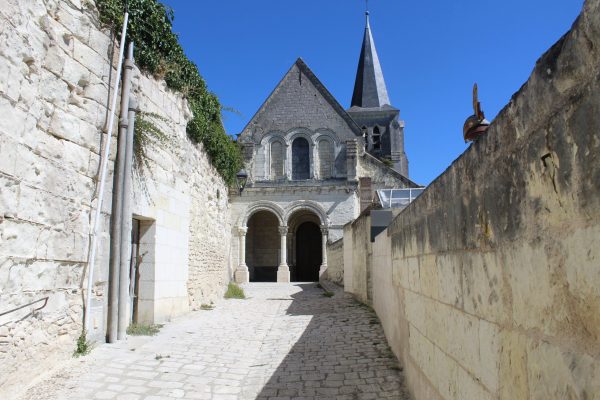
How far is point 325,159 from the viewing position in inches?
945

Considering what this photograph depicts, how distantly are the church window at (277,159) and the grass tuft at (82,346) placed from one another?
1881 cm

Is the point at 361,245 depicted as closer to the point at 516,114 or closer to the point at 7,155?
the point at 7,155

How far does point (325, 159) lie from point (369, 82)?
15.9m

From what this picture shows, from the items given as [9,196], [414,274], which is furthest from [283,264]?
[414,274]

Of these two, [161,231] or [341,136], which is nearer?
[161,231]

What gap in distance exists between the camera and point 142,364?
523 centimetres

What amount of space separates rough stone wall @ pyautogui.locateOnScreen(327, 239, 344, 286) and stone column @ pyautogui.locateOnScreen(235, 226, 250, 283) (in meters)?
4.40

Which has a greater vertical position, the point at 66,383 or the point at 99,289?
the point at 99,289

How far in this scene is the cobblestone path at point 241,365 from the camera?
14.6ft

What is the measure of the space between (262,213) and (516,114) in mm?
23882

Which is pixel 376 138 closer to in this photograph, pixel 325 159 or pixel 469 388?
pixel 325 159

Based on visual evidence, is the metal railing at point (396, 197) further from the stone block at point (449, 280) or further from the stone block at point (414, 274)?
the stone block at point (449, 280)

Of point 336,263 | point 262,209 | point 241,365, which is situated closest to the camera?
point 241,365

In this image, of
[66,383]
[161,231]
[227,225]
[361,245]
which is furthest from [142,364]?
[227,225]
